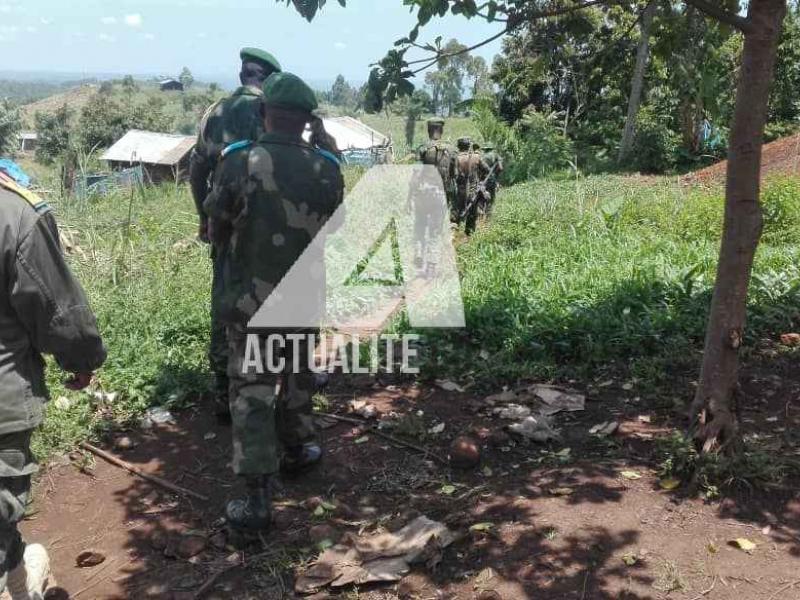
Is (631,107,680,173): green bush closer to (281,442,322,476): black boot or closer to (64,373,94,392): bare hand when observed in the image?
(281,442,322,476): black boot

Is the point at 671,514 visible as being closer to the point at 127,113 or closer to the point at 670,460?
the point at 670,460

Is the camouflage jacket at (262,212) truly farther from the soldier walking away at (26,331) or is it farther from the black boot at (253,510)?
the soldier walking away at (26,331)

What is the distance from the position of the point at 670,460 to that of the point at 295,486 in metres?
1.70

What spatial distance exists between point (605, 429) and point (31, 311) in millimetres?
2783

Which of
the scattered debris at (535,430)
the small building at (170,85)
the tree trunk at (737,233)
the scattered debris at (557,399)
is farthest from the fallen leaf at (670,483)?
the small building at (170,85)

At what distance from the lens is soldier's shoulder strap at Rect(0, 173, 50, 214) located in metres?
1.98

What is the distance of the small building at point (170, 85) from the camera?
102 m

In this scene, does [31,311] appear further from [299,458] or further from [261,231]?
[299,458]

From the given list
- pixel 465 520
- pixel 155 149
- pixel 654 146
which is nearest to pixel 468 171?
pixel 465 520

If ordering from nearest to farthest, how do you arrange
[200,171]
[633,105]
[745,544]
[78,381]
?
1. [78,381]
2. [745,544]
3. [200,171]
4. [633,105]

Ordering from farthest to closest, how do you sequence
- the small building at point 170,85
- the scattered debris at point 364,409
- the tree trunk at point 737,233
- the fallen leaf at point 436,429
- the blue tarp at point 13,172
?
the small building at point 170,85 → the scattered debris at point 364,409 → the fallen leaf at point 436,429 → the tree trunk at point 737,233 → the blue tarp at point 13,172

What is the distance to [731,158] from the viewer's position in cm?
293

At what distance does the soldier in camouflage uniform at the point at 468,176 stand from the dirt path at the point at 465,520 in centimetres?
482

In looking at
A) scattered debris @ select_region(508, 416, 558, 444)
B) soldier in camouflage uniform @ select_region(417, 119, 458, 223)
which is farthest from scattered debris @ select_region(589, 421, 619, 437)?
soldier in camouflage uniform @ select_region(417, 119, 458, 223)
